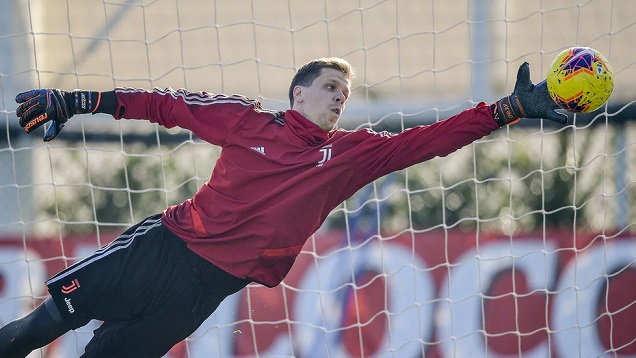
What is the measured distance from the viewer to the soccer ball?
343 cm

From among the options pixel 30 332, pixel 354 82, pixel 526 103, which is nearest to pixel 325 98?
pixel 526 103

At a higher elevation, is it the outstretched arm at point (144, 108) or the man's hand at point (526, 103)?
the outstretched arm at point (144, 108)

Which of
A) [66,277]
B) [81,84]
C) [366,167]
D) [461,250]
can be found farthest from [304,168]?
[81,84]

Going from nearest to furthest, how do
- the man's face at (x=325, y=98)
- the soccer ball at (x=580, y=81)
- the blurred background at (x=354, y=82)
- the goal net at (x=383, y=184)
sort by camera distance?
the soccer ball at (x=580, y=81) < the man's face at (x=325, y=98) < the goal net at (x=383, y=184) < the blurred background at (x=354, y=82)

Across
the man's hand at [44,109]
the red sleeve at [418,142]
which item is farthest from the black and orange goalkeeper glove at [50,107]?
the red sleeve at [418,142]

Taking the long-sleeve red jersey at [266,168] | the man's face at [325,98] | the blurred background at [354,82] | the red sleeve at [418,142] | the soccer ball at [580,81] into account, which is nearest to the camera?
the soccer ball at [580,81]

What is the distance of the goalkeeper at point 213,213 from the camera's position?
3668 millimetres

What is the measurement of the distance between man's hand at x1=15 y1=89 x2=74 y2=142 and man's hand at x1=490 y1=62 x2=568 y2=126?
1.71 meters

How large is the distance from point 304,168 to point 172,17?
136 inches

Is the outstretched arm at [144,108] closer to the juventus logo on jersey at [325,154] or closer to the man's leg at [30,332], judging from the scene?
the juventus logo on jersey at [325,154]

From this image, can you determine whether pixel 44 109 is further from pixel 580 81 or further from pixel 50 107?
pixel 580 81

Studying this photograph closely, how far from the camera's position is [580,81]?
135 inches

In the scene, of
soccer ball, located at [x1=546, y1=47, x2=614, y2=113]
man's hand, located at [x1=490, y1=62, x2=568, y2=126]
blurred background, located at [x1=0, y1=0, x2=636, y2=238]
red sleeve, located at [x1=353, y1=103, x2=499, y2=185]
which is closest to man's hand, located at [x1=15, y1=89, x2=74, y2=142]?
red sleeve, located at [x1=353, y1=103, x2=499, y2=185]

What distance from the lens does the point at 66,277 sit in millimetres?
3691
